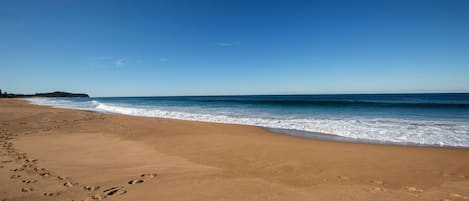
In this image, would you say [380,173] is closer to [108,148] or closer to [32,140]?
[108,148]

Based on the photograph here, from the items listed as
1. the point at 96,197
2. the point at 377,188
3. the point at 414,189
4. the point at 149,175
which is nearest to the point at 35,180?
the point at 96,197

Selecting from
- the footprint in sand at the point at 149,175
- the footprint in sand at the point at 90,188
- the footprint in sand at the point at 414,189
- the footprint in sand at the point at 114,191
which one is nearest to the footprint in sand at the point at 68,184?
the footprint in sand at the point at 90,188

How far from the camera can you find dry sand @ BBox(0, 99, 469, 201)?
369cm

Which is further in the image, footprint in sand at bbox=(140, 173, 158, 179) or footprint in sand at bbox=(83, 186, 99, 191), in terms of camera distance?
footprint in sand at bbox=(140, 173, 158, 179)

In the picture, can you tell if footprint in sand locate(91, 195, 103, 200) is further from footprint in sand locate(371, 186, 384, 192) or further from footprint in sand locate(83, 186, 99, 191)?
footprint in sand locate(371, 186, 384, 192)

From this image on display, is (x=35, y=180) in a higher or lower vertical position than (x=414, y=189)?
higher

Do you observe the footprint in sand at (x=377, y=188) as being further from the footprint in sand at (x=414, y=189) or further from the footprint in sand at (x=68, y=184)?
the footprint in sand at (x=68, y=184)

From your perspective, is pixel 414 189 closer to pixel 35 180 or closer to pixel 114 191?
pixel 114 191

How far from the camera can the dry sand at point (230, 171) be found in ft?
12.1

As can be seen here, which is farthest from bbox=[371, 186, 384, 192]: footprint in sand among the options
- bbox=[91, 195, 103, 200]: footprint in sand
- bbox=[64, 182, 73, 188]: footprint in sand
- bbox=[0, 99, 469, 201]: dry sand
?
bbox=[64, 182, 73, 188]: footprint in sand

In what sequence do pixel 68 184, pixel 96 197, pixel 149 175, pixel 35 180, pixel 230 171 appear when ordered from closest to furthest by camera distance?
pixel 96 197 < pixel 68 184 < pixel 35 180 < pixel 149 175 < pixel 230 171

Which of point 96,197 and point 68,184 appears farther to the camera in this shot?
point 68,184

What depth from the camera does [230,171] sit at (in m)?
4.87

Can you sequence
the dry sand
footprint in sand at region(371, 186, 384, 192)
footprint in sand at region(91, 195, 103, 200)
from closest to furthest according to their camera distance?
1. footprint in sand at region(91, 195, 103, 200)
2. the dry sand
3. footprint in sand at region(371, 186, 384, 192)
